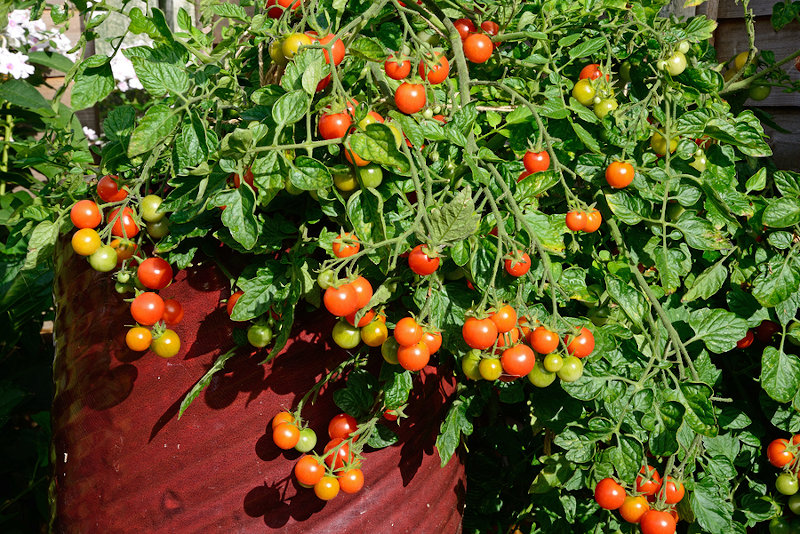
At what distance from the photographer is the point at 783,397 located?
41.4 inches

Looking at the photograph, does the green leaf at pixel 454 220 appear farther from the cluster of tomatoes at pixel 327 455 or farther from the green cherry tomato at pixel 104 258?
the green cherry tomato at pixel 104 258

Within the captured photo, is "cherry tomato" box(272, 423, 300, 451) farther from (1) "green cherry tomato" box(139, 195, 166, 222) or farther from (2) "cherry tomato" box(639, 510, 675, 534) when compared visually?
(2) "cherry tomato" box(639, 510, 675, 534)

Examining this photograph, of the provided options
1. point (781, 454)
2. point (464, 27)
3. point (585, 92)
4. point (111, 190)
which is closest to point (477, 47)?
point (464, 27)

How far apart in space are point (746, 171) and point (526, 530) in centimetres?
87

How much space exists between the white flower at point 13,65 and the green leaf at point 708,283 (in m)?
2.20

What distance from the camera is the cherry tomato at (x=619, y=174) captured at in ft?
3.27

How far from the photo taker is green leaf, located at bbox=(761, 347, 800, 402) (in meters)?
1.05

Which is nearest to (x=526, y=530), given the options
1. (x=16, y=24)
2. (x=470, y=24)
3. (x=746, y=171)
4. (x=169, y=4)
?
(x=746, y=171)

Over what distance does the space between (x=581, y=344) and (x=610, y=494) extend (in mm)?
254

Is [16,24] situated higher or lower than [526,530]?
higher

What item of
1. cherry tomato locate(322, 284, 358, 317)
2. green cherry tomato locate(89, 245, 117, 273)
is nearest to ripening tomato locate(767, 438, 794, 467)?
cherry tomato locate(322, 284, 358, 317)

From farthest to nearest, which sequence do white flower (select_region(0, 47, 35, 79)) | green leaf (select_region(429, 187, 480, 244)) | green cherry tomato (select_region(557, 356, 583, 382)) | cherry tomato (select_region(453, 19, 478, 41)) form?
white flower (select_region(0, 47, 35, 79)) < cherry tomato (select_region(453, 19, 478, 41)) < green cherry tomato (select_region(557, 356, 583, 382)) < green leaf (select_region(429, 187, 480, 244))

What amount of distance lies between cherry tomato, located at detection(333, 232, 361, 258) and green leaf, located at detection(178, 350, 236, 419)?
299 mm

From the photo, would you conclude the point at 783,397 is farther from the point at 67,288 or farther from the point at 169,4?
the point at 169,4
